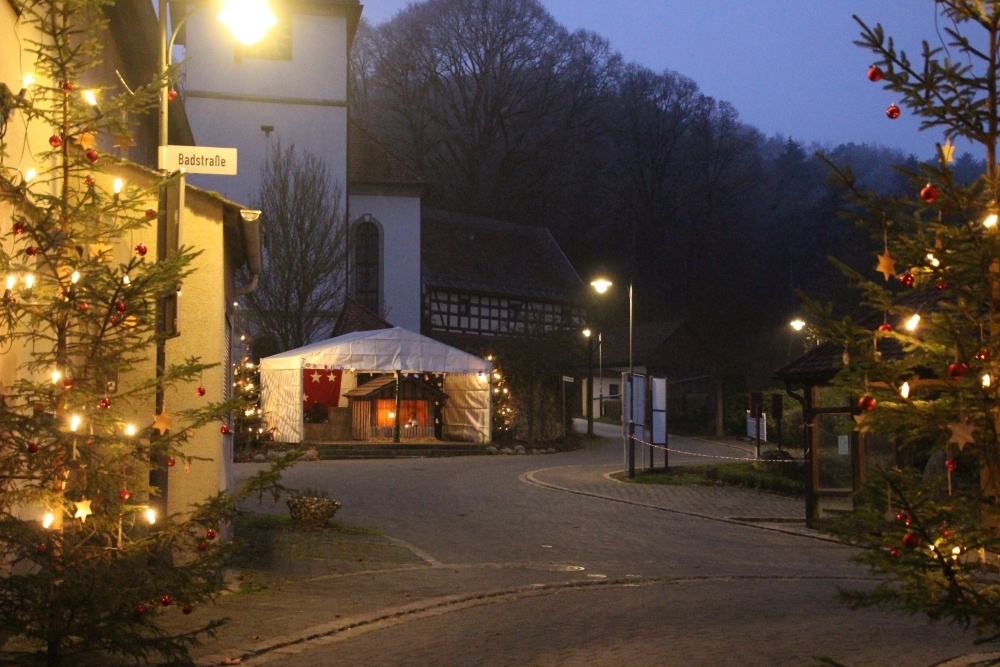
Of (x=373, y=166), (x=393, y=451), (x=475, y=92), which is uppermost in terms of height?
(x=475, y=92)

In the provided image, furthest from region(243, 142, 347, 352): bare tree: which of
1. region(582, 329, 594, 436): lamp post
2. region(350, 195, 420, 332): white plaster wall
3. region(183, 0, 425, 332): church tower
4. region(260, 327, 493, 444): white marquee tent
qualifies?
region(582, 329, 594, 436): lamp post

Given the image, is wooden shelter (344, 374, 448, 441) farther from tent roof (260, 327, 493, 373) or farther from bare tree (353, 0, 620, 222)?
bare tree (353, 0, 620, 222)

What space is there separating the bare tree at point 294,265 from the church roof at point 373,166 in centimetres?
768

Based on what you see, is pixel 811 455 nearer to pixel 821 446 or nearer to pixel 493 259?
pixel 821 446

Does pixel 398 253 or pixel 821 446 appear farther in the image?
pixel 398 253

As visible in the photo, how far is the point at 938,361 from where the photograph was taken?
4.84 metres

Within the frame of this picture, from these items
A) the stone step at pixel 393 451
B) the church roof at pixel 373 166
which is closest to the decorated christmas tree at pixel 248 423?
the stone step at pixel 393 451

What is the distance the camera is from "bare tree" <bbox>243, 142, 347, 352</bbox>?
3553 cm

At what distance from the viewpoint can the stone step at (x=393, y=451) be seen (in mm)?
31125

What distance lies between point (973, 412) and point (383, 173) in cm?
4350

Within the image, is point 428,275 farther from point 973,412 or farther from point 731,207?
point 973,412

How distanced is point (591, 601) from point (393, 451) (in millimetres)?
22648

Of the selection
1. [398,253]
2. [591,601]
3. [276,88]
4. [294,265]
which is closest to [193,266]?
[591,601]

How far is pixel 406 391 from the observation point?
34156 mm
